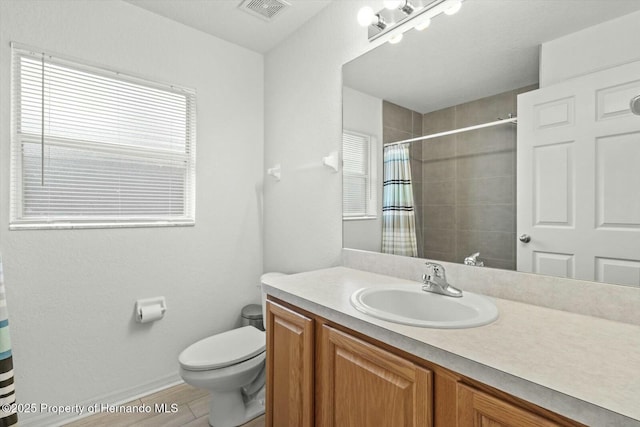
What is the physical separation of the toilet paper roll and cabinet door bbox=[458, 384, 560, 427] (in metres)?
1.87

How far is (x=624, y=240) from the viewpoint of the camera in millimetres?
923

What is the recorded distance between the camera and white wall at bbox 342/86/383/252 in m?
1.67

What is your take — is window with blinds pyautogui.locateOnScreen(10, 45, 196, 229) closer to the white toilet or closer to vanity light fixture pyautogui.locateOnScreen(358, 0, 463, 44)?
the white toilet

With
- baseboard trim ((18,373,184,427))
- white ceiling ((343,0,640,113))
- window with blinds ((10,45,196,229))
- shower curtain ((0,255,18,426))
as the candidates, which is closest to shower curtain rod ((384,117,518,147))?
white ceiling ((343,0,640,113))

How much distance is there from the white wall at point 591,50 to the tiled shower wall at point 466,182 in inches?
3.5

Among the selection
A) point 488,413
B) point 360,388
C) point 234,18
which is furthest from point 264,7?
point 488,413

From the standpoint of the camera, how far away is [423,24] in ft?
4.78

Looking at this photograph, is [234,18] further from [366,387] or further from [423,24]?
[366,387]

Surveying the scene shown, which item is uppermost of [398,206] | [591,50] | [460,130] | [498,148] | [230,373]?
[591,50]

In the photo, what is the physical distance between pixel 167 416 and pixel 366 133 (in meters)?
2.04

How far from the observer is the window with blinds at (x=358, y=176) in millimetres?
1710

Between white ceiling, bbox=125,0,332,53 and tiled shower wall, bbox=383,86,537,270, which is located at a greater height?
white ceiling, bbox=125,0,332,53

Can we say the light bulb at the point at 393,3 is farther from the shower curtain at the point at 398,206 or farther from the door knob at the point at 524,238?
the door knob at the point at 524,238

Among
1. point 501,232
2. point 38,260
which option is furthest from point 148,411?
point 501,232
